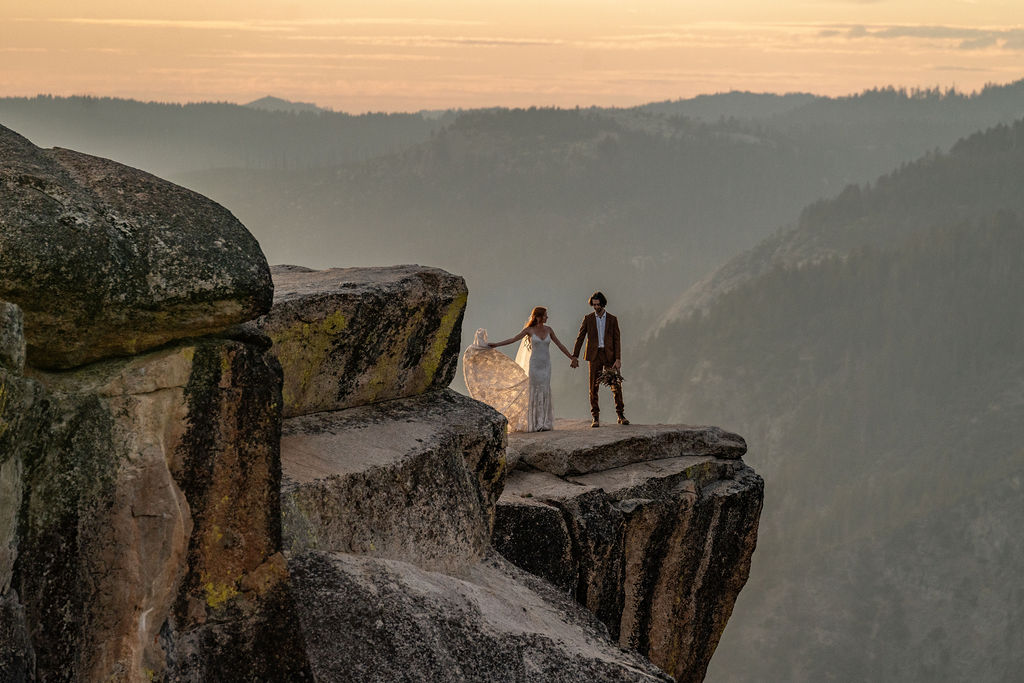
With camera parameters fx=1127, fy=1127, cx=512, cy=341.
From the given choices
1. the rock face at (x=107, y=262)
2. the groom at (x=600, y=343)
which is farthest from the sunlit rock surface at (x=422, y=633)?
the groom at (x=600, y=343)

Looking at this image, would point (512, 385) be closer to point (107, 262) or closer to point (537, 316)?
point (537, 316)

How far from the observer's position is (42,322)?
711 cm

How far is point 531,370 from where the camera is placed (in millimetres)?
19438

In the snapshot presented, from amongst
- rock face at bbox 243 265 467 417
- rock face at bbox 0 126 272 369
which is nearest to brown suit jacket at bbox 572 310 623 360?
→ rock face at bbox 243 265 467 417

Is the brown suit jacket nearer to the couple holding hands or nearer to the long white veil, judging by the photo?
the couple holding hands

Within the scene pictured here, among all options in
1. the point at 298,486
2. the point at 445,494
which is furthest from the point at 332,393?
the point at 298,486

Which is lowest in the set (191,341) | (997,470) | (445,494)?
(997,470)

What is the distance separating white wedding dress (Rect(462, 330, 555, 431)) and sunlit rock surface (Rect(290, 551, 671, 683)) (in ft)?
31.2

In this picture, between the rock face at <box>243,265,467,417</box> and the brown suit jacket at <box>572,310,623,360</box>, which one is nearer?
the rock face at <box>243,265,467,417</box>

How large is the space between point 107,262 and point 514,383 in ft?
42.1

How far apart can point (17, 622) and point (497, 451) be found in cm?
675

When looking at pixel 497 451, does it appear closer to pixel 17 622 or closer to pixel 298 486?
pixel 298 486

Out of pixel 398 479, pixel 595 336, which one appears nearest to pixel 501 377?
pixel 595 336

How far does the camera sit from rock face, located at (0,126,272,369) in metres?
7.09
